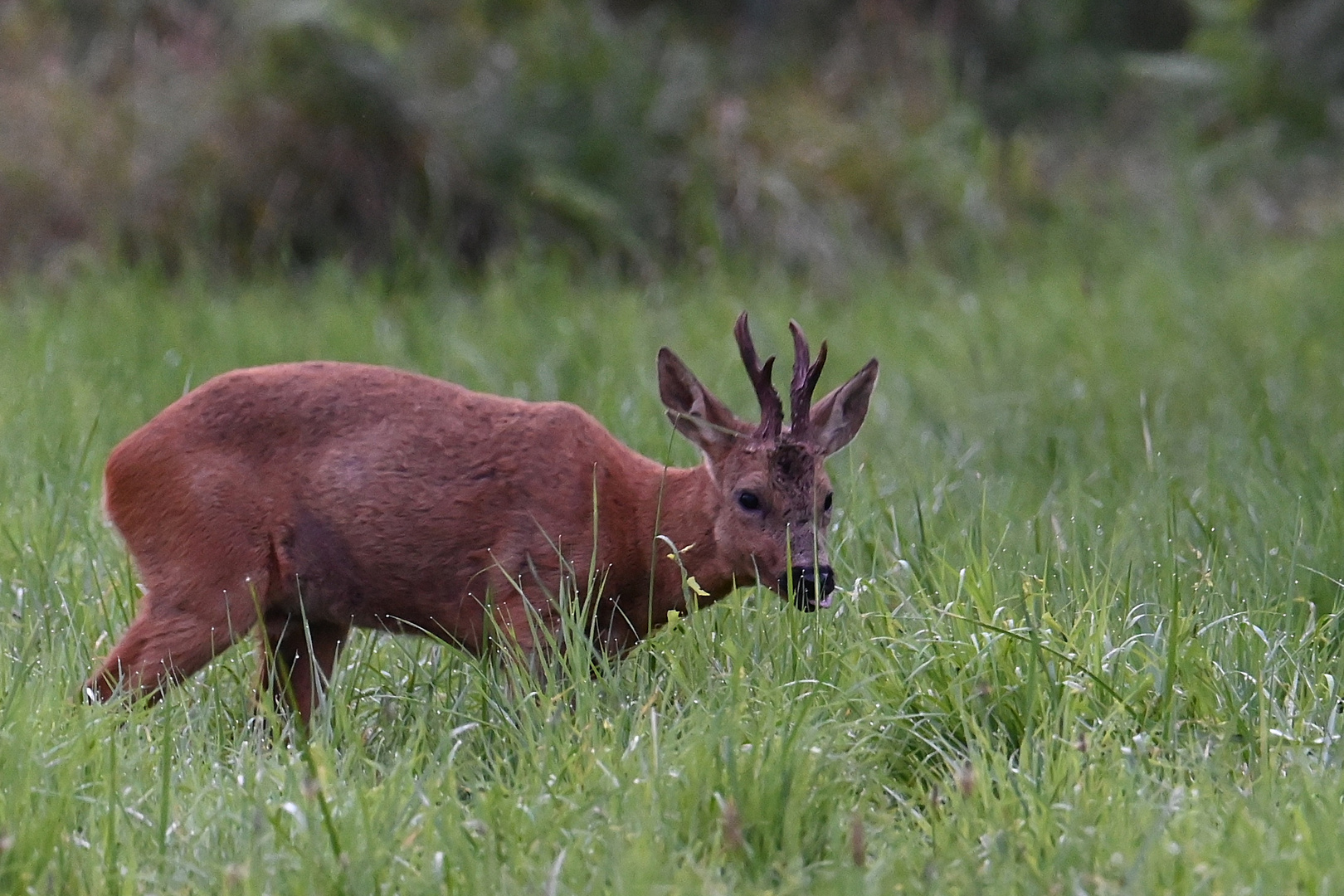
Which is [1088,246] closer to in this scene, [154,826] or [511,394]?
[511,394]

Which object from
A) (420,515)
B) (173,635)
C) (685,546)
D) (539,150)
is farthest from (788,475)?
(539,150)

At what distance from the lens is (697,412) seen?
446cm

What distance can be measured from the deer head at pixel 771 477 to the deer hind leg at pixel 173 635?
1102 millimetres

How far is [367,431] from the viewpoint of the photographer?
434 cm

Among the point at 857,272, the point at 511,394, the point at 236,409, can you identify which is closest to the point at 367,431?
the point at 236,409

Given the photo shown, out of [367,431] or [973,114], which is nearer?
[367,431]

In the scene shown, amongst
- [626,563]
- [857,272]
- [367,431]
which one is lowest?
[857,272]

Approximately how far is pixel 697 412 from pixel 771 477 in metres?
0.31

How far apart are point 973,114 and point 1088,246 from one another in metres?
1.59

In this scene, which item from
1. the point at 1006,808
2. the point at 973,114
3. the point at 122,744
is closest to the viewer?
the point at 1006,808

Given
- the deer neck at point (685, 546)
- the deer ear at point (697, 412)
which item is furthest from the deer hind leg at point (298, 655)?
the deer ear at point (697, 412)

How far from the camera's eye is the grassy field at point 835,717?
3125 mm

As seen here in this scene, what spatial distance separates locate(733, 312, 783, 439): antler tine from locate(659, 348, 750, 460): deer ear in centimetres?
9

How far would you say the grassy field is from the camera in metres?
3.12
